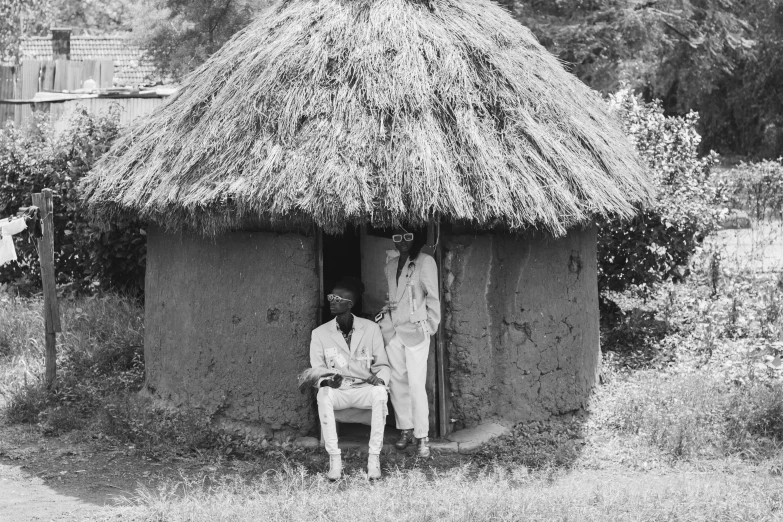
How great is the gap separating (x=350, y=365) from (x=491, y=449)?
3.77 feet

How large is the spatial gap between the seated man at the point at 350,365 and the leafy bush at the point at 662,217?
3.44 meters

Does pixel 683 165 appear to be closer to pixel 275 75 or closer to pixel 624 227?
pixel 624 227

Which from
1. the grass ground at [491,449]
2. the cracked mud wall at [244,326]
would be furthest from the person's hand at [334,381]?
the grass ground at [491,449]

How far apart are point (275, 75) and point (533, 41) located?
2.26m

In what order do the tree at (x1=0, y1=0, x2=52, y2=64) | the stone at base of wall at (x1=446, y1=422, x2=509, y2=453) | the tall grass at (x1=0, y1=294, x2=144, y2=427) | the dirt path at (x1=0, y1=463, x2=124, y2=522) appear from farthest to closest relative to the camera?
the tree at (x1=0, y1=0, x2=52, y2=64)
the tall grass at (x1=0, y1=294, x2=144, y2=427)
the stone at base of wall at (x1=446, y1=422, x2=509, y2=453)
the dirt path at (x1=0, y1=463, x2=124, y2=522)

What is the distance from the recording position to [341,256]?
29.8ft

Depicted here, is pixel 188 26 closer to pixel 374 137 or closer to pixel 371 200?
pixel 374 137

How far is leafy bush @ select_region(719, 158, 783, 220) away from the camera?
1474cm

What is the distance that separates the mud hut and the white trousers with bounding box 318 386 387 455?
0.53 meters

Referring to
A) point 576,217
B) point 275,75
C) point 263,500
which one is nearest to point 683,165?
point 576,217

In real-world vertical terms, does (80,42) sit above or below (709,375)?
above

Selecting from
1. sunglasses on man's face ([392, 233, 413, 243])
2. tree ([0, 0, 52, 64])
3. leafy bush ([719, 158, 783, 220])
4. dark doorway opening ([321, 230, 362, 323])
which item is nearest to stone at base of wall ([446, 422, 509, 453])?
sunglasses on man's face ([392, 233, 413, 243])

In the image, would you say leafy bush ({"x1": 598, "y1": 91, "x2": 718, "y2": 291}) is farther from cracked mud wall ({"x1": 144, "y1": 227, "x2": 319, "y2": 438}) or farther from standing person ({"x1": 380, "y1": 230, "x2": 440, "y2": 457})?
cracked mud wall ({"x1": 144, "y1": 227, "x2": 319, "y2": 438})

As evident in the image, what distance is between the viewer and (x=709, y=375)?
815cm
